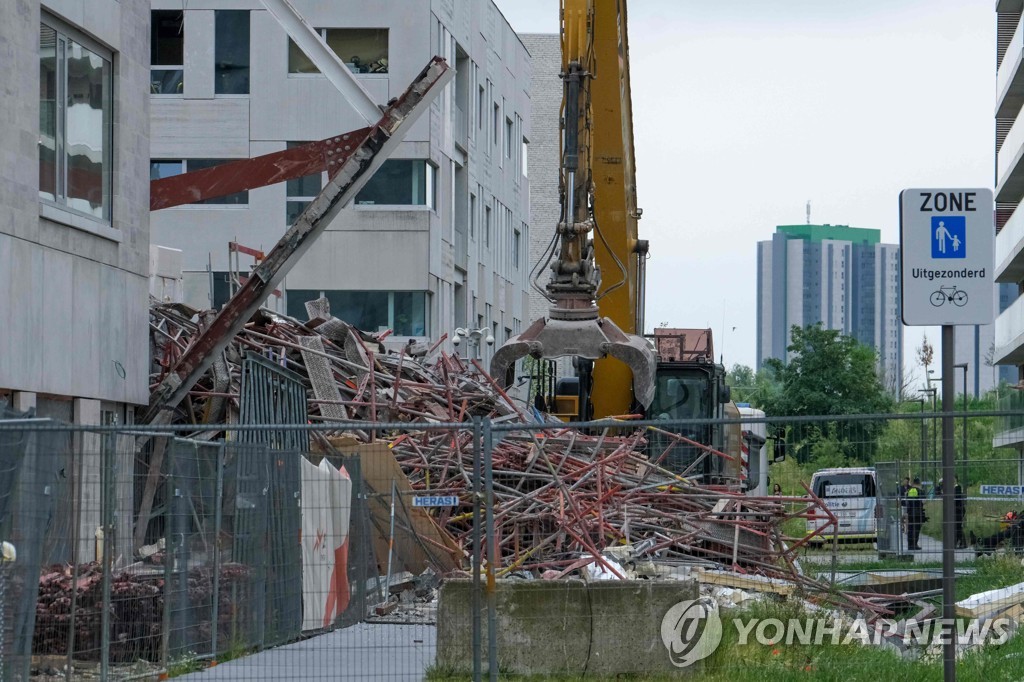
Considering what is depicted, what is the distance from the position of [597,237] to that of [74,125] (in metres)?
6.57

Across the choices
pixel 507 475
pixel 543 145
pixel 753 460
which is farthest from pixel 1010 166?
pixel 507 475

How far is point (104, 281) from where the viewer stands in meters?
18.3

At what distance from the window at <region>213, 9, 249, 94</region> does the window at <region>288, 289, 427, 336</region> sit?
18.8ft

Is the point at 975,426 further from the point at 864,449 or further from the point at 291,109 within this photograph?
the point at 864,449

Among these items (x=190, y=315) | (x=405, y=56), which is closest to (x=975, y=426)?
(x=405, y=56)

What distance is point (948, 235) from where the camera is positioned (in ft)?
32.6

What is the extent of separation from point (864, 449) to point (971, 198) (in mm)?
2561

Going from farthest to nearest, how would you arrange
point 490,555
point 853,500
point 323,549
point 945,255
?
point 853,500
point 323,549
point 490,555
point 945,255

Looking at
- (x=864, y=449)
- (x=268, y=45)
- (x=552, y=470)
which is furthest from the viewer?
(x=268, y=45)

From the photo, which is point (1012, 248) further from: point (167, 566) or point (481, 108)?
point (167, 566)

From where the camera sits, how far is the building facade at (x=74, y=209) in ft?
53.0

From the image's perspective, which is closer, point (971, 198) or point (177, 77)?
point (971, 198)

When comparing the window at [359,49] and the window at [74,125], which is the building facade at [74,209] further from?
the window at [359,49]

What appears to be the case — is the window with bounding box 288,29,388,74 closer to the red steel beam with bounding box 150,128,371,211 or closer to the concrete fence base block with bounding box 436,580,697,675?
the red steel beam with bounding box 150,128,371,211
